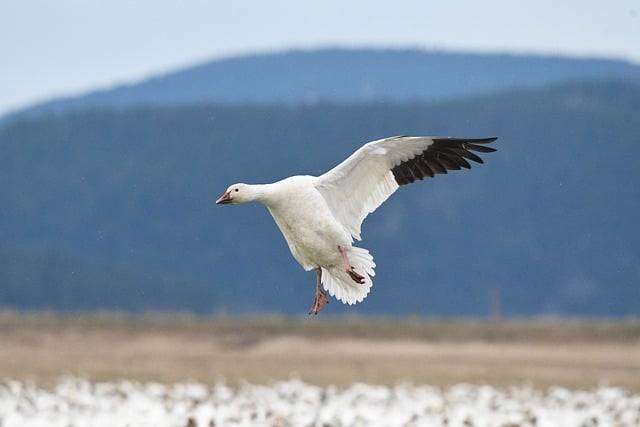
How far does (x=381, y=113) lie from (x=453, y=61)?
130 feet

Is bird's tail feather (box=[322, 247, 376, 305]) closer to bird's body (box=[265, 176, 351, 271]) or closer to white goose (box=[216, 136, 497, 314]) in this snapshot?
white goose (box=[216, 136, 497, 314])

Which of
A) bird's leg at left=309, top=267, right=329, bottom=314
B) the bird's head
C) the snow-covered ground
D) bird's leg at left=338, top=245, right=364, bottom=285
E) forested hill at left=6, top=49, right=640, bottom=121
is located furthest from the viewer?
forested hill at left=6, top=49, right=640, bottom=121

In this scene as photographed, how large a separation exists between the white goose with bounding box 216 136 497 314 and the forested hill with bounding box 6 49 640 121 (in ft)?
340

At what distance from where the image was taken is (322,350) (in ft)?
77.6

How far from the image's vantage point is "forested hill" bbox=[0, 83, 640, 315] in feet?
224

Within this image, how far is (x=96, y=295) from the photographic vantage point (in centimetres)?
6544

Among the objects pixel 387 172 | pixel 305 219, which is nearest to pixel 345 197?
pixel 387 172

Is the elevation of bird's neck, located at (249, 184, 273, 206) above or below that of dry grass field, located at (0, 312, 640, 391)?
below

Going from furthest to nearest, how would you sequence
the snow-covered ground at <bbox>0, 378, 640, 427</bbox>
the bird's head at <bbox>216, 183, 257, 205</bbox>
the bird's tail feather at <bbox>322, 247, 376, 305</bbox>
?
the snow-covered ground at <bbox>0, 378, 640, 427</bbox> < the bird's tail feather at <bbox>322, 247, 376, 305</bbox> < the bird's head at <bbox>216, 183, 257, 205</bbox>

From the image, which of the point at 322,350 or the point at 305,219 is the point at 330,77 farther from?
the point at 305,219

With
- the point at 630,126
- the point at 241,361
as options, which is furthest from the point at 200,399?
the point at 630,126

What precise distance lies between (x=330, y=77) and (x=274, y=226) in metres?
45.6

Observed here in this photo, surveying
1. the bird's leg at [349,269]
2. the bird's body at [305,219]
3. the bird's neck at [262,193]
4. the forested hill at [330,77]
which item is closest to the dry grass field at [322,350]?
the bird's leg at [349,269]

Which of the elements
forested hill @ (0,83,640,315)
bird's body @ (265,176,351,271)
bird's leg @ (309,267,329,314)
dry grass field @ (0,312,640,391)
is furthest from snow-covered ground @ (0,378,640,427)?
forested hill @ (0,83,640,315)
